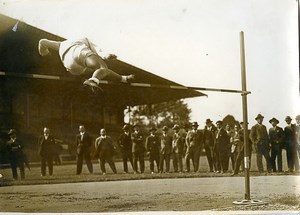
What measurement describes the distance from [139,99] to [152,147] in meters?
0.59

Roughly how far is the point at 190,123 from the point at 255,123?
0.70 m

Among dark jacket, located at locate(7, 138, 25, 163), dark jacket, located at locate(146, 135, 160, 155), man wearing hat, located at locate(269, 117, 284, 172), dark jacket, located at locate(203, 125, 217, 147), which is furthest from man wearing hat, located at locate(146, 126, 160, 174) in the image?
dark jacket, located at locate(7, 138, 25, 163)

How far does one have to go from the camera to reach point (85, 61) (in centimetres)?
503

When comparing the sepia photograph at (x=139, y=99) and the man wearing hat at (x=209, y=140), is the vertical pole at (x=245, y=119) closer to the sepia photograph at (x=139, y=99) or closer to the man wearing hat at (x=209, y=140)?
the sepia photograph at (x=139, y=99)

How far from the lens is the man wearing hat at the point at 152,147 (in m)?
5.22

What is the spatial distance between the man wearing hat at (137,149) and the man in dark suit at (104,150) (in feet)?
0.78

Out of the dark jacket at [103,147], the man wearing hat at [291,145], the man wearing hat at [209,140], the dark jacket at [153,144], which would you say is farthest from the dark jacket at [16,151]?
the man wearing hat at [291,145]

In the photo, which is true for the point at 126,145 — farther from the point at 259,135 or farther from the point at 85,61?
the point at 259,135

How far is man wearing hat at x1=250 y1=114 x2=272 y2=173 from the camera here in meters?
5.17

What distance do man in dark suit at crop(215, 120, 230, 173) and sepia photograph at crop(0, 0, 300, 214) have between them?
34mm

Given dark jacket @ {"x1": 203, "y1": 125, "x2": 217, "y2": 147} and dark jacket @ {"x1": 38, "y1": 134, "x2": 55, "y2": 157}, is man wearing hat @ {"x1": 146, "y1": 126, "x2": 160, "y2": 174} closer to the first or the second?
dark jacket @ {"x1": 203, "y1": 125, "x2": 217, "y2": 147}

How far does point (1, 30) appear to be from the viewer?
5.18 meters

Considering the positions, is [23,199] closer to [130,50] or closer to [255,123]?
[130,50]

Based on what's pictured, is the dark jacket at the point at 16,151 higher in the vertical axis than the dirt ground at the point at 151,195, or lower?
higher
